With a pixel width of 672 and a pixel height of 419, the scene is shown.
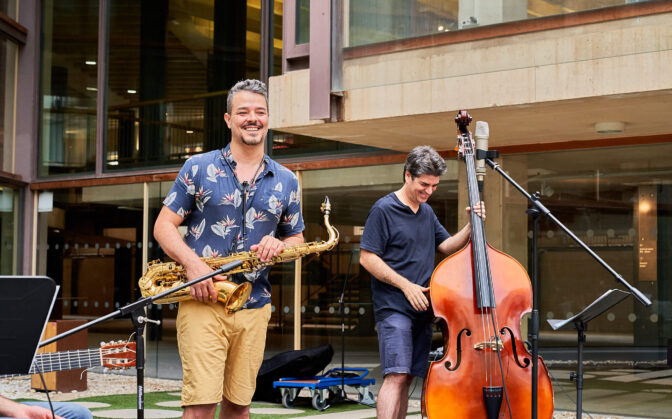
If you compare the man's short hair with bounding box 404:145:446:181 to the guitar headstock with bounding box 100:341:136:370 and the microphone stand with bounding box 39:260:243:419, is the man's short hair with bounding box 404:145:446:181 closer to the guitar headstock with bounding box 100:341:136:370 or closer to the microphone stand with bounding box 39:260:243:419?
the microphone stand with bounding box 39:260:243:419

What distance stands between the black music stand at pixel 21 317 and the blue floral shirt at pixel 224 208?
91 cm

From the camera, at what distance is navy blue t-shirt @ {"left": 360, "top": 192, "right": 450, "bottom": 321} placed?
5.07 meters

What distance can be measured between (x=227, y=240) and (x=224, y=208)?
5.4 inches

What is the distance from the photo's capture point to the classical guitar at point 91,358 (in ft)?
13.3

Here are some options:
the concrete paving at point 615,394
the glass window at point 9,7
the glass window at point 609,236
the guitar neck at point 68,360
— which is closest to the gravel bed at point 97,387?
the concrete paving at point 615,394

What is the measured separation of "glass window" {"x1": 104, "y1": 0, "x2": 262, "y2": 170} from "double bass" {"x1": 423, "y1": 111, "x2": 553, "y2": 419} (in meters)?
6.36

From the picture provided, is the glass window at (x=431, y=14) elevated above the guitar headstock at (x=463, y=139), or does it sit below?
above

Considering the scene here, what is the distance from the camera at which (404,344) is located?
194 inches

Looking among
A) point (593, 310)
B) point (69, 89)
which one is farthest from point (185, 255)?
point (69, 89)

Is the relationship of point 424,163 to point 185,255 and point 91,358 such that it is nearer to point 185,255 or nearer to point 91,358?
point 185,255

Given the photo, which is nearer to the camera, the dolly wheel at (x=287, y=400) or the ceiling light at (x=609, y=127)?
the ceiling light at (x=609, y=127)

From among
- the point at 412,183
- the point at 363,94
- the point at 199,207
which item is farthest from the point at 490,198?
the point at 199,207

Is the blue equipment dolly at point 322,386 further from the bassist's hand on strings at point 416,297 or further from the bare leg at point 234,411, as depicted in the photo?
the bare leg at point 234,411

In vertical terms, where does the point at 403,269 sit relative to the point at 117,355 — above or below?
above
